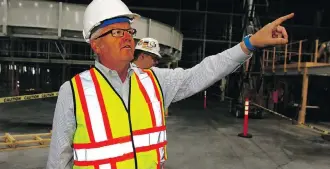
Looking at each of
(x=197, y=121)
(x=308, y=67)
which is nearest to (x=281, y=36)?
(x=197, y=121)

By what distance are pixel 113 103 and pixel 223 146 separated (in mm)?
7083

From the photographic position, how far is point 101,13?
1.76m

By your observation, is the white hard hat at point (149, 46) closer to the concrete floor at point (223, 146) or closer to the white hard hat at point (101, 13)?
the white hard hat at point (101, 13)

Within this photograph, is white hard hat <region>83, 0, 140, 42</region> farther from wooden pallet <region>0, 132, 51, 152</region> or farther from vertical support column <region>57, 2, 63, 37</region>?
vertical support column <region>57, 2, 63, 37</region>

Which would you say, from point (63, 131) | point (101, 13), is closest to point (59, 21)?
point (101, 13)

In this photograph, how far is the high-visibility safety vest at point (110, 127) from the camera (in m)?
1.65

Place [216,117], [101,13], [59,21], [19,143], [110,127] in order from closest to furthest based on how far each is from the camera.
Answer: [110,127] → [101,13] → [19,143] → [59,21] → [216,117]

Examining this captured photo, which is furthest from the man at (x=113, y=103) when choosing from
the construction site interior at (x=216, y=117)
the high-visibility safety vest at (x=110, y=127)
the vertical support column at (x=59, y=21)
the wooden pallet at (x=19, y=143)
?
the vertical support column at (x=59, y=21)

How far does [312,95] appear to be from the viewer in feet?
52.5

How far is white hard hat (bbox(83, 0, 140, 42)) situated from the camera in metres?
1.75

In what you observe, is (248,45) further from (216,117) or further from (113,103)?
(216,117)

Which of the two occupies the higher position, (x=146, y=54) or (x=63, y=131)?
(x=146, y=54)

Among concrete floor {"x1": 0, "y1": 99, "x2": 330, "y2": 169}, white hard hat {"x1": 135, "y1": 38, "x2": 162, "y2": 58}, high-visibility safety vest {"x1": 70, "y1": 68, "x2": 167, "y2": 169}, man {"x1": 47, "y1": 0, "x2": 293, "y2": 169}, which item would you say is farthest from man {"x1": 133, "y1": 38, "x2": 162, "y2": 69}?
concrete floor {"x1": 0, "y1": 99, "x2": 330, "y2": 169}

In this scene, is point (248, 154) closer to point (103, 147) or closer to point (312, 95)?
point (103, 147)
